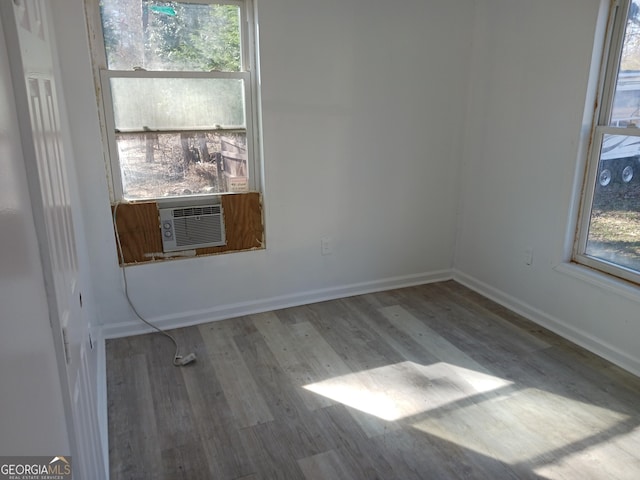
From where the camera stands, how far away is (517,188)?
325 cm

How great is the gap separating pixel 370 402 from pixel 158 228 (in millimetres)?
1671

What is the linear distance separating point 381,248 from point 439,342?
0.96m

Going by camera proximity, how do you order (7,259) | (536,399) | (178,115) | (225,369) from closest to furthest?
1. (7,259)
2. (536,399)
3. (225,369)
4. (178,115)

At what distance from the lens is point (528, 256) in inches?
127

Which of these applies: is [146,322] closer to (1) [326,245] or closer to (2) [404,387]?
(1) [326,245]

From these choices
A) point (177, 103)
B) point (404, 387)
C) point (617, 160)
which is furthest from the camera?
point (177, 103)

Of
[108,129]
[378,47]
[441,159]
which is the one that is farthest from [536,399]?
[108,129]

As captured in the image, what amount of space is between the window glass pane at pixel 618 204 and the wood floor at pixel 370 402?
2.05 ft

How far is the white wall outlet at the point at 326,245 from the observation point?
11.3ft

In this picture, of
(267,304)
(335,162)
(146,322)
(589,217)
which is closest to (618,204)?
(589,217)

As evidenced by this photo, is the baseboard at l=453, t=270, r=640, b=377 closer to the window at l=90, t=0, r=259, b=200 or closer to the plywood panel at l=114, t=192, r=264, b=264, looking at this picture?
the plywood panel at l=114, t=192, r=264, b=264

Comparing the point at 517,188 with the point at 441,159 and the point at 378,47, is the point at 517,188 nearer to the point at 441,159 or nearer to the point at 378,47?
the point at 441,159

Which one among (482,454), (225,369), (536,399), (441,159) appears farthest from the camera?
(441,159)

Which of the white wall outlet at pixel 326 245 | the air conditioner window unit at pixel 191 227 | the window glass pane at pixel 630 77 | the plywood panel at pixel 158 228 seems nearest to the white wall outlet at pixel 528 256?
the window glass pane at pixel 630 77
